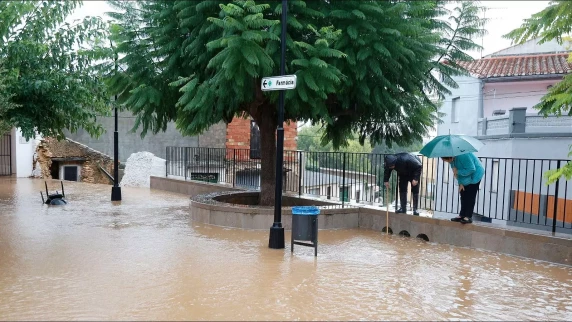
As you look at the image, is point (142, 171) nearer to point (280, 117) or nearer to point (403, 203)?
point (403, 203)

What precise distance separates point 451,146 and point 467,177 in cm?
75

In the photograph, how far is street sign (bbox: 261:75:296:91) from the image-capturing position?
28.0 ft

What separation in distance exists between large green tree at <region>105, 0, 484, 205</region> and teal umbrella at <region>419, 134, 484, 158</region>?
71.2 inches

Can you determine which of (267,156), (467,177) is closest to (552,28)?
(467,177)

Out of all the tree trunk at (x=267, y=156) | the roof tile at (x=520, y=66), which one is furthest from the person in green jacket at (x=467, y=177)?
the roof tile at (x=520, y=66)

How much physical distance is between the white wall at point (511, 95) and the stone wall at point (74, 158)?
19538 millimetres

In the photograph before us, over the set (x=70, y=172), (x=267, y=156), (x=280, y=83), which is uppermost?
(x=280, y=83)

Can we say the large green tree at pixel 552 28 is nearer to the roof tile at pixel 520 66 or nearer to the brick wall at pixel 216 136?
the roof tile at pixel 520 66

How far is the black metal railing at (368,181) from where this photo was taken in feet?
36.3

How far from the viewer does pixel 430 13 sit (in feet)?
38.3

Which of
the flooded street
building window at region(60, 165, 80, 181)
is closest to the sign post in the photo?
the flooded street

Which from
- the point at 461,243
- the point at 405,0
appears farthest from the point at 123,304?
the point at 405,0

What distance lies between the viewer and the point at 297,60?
9711 mm

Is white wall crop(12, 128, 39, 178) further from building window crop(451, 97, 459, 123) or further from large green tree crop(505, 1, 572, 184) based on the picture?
large green tree crop(505, 1, 572, 184)
